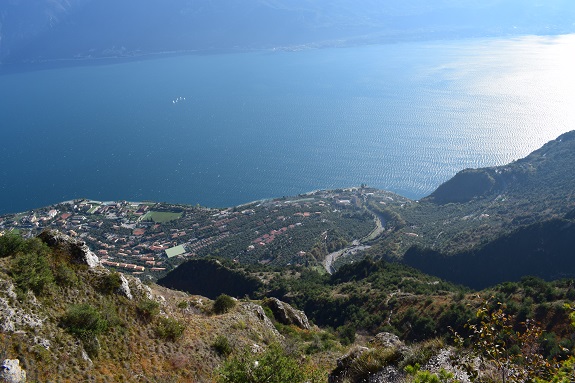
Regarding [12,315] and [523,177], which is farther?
[523,177]

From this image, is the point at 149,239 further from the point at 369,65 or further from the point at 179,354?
the point at 369,65

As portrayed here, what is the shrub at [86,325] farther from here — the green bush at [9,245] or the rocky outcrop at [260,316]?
the rocky outcrop at [260,316]

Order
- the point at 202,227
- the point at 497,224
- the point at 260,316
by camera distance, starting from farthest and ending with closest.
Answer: the point at 202,227 → the point at 497,224 → the point at 260,316

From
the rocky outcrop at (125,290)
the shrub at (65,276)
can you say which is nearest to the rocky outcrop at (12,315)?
the shrub at (65,276)

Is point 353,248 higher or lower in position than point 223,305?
lower

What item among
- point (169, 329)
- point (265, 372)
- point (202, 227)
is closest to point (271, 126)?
point (202, 227)

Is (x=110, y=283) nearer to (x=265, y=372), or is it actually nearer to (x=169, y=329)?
(x=169, y=329)
